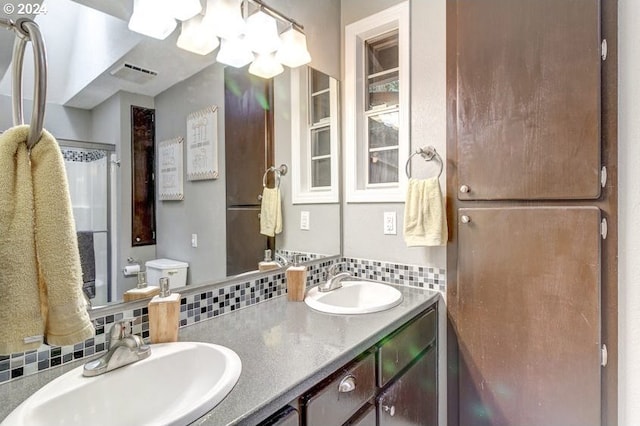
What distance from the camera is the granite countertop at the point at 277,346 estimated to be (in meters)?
0.74

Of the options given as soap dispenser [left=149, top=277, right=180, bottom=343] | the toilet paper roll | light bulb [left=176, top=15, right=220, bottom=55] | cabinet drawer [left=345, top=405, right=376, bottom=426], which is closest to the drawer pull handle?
cabinet drawer [left=345, top=405, right=376, bottom=426]

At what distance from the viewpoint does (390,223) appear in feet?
5.70

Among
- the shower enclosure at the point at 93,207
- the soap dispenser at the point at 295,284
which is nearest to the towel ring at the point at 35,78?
the shower enclosure at the point at 93,207

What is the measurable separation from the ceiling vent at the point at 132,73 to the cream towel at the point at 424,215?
1.15m

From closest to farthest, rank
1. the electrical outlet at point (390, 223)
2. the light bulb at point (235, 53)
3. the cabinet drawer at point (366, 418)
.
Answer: the cabinet drawer at point (366, 418) < the light bulb at point (235, 53) < the electrical outlet at point (390, 223)

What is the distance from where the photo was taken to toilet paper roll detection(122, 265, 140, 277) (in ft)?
3.51

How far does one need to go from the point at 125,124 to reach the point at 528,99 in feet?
4.91

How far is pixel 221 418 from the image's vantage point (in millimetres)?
676

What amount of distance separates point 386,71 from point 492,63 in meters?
0.54

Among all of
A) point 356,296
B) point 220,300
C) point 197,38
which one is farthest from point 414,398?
point 197,38

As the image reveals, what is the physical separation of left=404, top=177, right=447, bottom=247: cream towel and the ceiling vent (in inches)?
45.3

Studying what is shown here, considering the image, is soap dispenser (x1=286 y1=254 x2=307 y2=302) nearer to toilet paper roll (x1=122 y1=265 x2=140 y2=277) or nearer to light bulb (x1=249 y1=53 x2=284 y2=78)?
toilet paper roll (x1=122 y1=265 x2=140 y2=277)

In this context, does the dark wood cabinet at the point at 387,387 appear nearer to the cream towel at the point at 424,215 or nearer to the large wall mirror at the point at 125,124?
the cream towel at the point at 424,215

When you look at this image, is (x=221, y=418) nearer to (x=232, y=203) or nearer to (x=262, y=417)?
(x=262, y=417)
